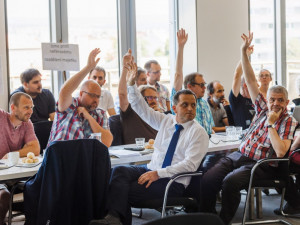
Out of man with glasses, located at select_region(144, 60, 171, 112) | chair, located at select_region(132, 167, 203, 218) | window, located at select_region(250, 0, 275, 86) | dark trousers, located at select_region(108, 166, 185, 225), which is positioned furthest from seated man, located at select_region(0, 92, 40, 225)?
window, located at select_region(250, 0, 275, 86)

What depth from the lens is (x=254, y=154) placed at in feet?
14.5

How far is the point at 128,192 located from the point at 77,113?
974 millimetres

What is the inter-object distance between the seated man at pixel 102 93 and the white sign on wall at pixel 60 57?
246 millimetres

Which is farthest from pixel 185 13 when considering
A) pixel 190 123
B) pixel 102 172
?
pixel 102 172

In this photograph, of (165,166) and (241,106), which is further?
(241,106)

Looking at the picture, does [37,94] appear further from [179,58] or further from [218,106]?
[218,106]

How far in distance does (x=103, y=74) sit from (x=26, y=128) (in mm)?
1987

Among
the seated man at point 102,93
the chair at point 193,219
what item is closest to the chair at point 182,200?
the chair at point 193,219

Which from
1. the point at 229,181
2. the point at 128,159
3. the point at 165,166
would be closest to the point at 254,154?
the point at 229,181

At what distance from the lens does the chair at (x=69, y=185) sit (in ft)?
10.7

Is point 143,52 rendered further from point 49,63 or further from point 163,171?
point 163,171

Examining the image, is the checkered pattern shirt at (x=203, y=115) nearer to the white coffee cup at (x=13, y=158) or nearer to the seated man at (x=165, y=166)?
the seated man at (x=165, y=166)

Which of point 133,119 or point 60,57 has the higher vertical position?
point 60,57

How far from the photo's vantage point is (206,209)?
171 inches
